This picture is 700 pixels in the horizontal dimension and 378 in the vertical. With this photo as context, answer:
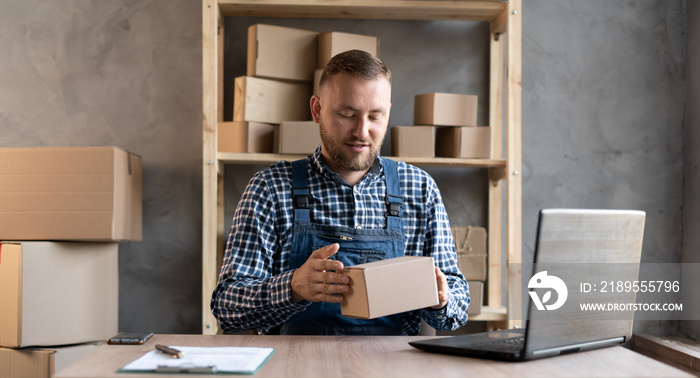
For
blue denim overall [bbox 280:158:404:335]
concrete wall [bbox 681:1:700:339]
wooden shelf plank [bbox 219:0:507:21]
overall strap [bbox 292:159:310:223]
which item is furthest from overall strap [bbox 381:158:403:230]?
concrete wall [bbox 681:1:700:339]

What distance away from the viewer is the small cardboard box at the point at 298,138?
2291 mm

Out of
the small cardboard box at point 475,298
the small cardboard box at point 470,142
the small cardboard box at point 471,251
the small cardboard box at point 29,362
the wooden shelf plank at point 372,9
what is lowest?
the small cardboard box at point 29,362

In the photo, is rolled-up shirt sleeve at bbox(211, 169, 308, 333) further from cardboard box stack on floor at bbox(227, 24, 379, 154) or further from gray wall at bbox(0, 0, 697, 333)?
gray wall at bbox(0, 0, 697, 333)

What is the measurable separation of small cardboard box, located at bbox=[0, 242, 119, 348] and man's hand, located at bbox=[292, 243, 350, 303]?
3.92ft

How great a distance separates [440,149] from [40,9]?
1.79 meters

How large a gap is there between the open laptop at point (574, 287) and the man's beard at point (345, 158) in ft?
2.04

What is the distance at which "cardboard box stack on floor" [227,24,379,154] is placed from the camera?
2.30m

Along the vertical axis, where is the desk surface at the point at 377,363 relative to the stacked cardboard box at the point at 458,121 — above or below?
below

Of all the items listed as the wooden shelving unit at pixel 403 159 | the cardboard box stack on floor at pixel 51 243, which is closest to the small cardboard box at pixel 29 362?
the cardboard box stack on floor at pixel 51 243

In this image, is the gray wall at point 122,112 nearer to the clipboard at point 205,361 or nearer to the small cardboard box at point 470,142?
the small cardboard box at point 470,142

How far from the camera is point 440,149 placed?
8.03 ft

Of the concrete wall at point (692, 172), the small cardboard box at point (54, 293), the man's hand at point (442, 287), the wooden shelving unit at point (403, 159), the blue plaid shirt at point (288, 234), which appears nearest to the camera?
the man's hand at point (442, 287)

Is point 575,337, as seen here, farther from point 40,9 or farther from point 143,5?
point 40,9

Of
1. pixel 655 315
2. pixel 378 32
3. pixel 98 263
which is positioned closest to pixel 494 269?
pixel 655 315
